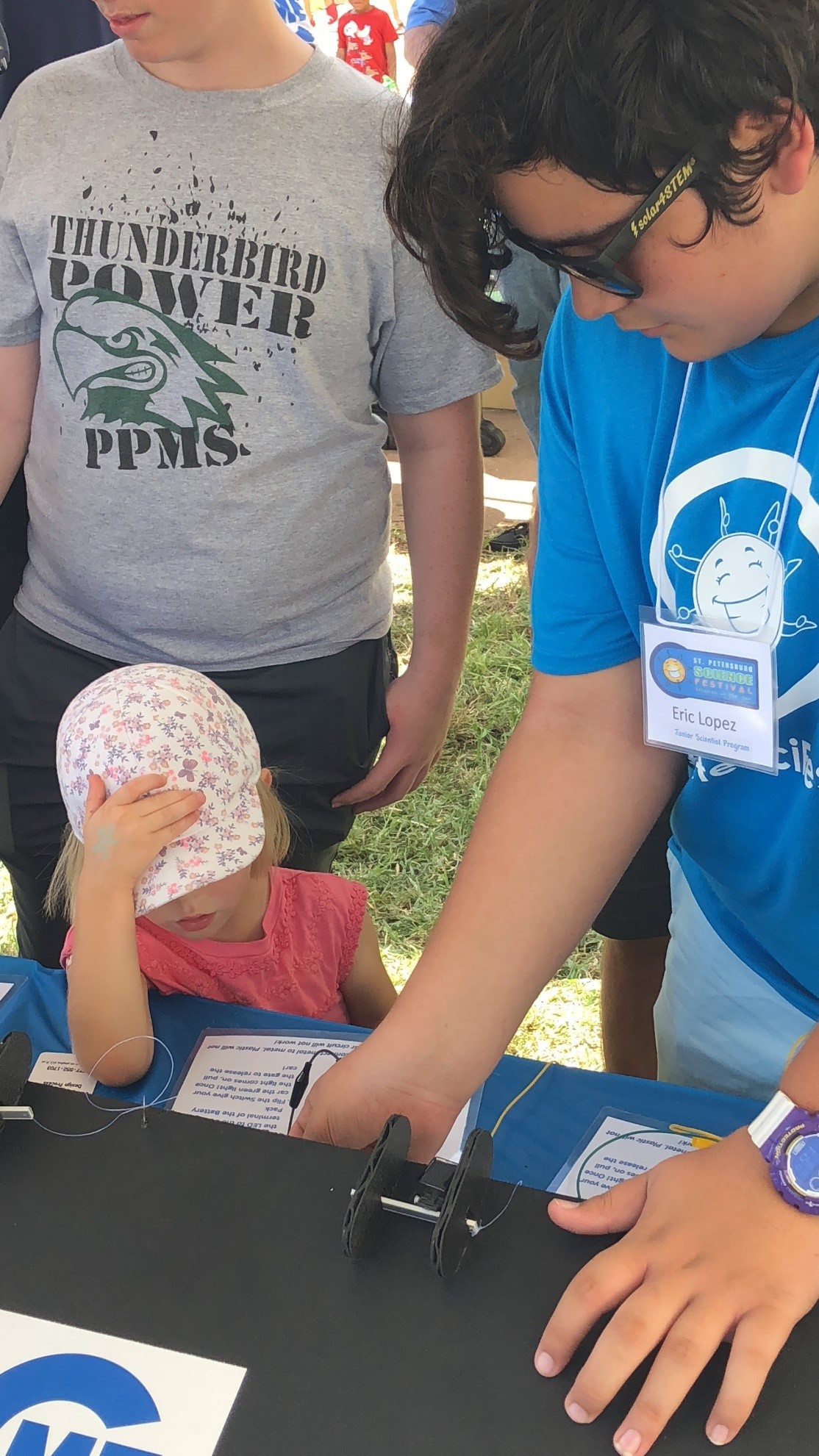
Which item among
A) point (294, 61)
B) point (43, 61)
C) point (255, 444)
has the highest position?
point (294, 61)

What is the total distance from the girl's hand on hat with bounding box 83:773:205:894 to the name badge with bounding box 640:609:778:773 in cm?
50

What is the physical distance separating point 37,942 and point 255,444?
2.45ft

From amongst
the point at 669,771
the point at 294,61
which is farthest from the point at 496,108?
the point at 294,61

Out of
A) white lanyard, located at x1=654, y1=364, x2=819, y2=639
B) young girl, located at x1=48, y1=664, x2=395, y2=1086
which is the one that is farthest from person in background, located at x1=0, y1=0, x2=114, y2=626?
white lanyard, located at x1=654, y1=364, x2=819, y2=639

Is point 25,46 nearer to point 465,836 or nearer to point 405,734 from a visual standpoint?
point 405,734

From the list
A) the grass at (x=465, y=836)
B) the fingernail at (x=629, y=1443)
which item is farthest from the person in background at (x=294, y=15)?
the fingernail at (x=629, y=1443)

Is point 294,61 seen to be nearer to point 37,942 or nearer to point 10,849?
point 10,849

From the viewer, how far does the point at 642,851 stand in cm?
145

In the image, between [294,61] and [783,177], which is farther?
[294,61]

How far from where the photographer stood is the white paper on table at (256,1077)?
1036 mm

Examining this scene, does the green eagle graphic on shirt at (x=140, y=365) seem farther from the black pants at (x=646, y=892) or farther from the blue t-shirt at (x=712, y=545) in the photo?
the black pants at (x=646, y=892)

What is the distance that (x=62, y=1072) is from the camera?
3.72 feet

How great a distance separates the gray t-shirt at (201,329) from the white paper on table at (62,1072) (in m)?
0.46

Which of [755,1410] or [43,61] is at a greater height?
[43,61]
